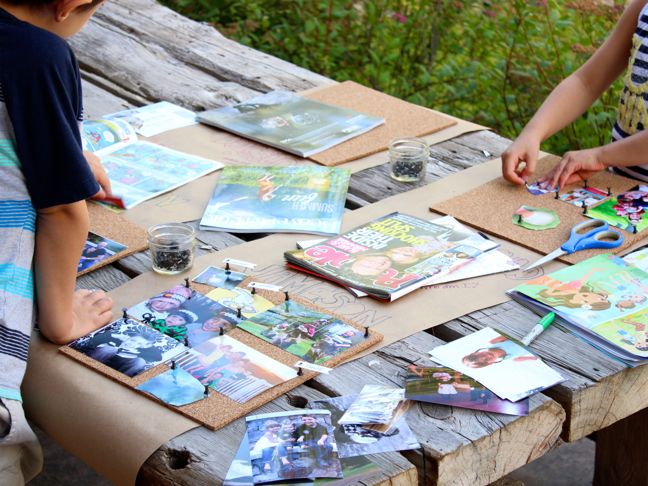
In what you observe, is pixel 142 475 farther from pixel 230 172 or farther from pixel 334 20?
pixel 334 20

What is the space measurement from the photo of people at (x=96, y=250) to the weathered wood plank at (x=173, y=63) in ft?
2.37

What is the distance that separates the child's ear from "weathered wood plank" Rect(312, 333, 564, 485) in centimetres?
62

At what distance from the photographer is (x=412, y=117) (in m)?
2.26

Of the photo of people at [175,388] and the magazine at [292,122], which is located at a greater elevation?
the magazine at [292,122]

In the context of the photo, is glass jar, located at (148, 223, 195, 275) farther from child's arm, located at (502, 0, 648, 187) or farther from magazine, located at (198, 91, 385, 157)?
child's arm, located at (502, 0, 648, 187)

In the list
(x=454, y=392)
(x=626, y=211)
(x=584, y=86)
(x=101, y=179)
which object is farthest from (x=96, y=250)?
(x=584, y=86)

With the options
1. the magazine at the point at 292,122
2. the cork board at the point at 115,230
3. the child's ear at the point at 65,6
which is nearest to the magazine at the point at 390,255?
the cork board at the point at 115,230

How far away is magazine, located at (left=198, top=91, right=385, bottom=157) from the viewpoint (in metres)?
2.10

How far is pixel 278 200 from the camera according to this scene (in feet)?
6.05

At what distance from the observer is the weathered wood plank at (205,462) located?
3.70ft

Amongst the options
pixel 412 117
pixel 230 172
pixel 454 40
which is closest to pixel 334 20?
pixel 454 40

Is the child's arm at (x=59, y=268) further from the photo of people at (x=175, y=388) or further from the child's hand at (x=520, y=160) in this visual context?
the child's hand at (x=520, y=160)

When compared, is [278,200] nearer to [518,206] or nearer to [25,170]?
[518,206]

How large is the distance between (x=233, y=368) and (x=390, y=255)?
16.5 inches
